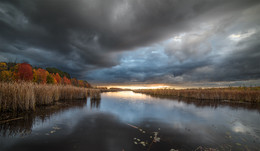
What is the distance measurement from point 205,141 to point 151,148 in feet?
11.8

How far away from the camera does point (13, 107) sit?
878cm

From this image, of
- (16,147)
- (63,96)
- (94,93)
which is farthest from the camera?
(94,93)

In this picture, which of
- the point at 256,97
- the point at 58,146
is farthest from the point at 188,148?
the point at 256,97

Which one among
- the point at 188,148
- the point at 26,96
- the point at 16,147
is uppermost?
the point at 26,96

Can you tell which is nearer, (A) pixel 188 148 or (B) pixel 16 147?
(B) pixel 16 147

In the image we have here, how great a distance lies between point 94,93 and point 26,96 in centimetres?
1356

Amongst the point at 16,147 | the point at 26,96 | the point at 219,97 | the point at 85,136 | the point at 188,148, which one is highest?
the point at 26,96

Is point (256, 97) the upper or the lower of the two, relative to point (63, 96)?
lower

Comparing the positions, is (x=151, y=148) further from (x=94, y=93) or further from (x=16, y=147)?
(x=94, y=93)

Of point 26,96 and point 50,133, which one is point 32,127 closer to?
point 50,133

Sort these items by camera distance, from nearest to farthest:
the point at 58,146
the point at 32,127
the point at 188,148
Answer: the point at 58,146
the point at 188,148
the point at 32,127

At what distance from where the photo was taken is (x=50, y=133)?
5938mm

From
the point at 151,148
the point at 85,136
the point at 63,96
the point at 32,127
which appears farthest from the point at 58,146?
the point at 63,96

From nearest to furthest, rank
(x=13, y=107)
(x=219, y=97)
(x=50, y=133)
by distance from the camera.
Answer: (x=50, y=133)
(x=13, y=107)
(x=219, y=97)
